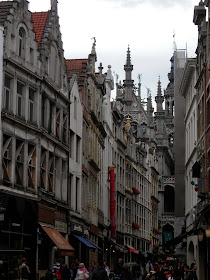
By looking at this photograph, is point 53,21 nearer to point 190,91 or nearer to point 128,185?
point 190,91

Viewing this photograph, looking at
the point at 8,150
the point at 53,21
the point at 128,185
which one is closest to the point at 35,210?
the point at 8,150

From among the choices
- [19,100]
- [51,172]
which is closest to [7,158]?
[19,100]

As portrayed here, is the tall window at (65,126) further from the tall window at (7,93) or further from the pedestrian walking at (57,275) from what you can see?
the pedestrian walking at (57,275)

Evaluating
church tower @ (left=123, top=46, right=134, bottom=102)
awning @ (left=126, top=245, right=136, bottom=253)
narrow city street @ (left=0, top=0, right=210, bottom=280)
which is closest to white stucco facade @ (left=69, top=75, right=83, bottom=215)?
narrow city street @ (left=0, top=0, right=210, bottom=280)

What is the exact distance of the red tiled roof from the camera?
3744 centimetres

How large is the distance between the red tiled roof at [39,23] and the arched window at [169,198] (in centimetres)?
7322

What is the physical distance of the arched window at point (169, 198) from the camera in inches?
4313

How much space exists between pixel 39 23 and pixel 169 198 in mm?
74190

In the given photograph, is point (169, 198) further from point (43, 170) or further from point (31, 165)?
point (31, 165)

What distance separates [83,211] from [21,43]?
15288 millimetres

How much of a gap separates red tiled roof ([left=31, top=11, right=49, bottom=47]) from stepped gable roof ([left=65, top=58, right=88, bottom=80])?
8073 mm

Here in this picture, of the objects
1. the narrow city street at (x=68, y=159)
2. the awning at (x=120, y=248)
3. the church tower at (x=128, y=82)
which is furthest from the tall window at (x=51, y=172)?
the church tower at (x=128, y=82)

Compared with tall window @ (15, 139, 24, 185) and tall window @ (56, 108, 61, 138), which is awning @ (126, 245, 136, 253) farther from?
tall window @ (15, 139, 24, 185)

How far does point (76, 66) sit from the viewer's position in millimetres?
48875
